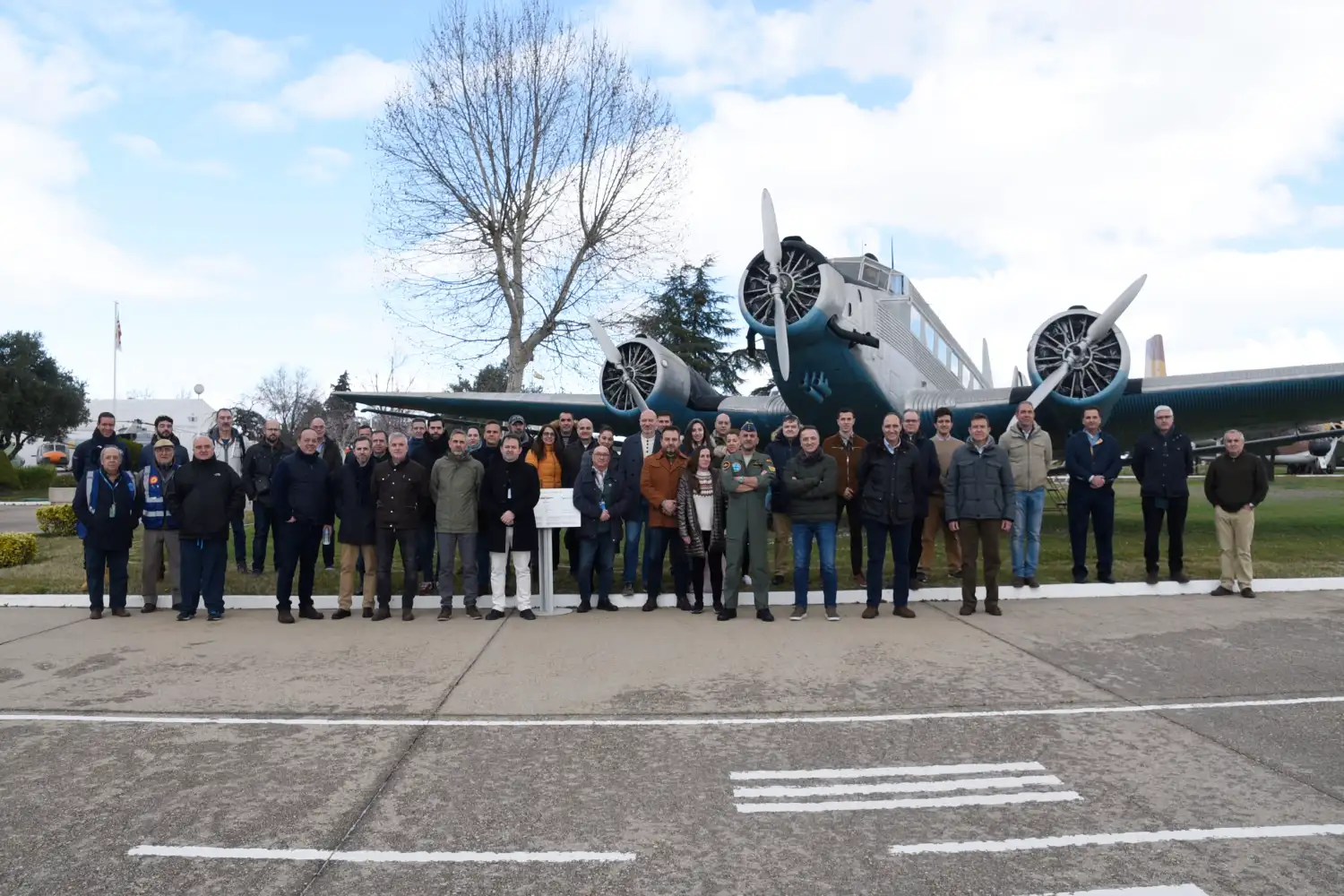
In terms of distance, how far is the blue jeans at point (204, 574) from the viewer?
311 inches

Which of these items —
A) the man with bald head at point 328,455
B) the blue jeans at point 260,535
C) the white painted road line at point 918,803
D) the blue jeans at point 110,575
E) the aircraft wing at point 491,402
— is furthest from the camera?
the aircraft wing at point 491,402

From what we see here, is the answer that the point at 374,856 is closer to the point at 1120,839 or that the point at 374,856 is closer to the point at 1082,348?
the point at 1120,839

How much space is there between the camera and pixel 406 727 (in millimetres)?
4688

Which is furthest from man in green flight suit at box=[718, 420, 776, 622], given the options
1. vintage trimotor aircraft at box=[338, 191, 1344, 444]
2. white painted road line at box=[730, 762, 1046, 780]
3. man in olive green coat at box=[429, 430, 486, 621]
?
vintage trimotor aircraft at box=[338, 191, 1344, 444]

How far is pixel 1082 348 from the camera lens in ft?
39.3

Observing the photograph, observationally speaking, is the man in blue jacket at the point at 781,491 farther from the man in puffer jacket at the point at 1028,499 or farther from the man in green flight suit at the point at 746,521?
the man in puffer jacket at the point at 1028,499

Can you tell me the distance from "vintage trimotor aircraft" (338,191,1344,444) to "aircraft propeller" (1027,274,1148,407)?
2 centimetres

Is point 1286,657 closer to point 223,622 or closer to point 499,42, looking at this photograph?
point 223,622

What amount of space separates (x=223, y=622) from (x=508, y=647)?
3.04 meters

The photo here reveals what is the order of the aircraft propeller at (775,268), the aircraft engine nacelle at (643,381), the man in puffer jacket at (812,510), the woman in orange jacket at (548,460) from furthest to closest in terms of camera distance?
the aircraft engine nacelle at (643,381) < the aircraft propeller at (775,268) < the woman in orange jacket at (548,460) < the man in puffer jacket at (812,510)

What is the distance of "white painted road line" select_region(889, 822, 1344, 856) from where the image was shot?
3.17 meters

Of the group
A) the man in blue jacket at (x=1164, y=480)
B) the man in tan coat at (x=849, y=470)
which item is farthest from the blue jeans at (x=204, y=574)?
the man in blue jacket at (x=1164, y=480)

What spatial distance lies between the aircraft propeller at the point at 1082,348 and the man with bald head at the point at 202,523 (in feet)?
32.5

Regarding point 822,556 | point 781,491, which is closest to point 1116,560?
point 822,556
